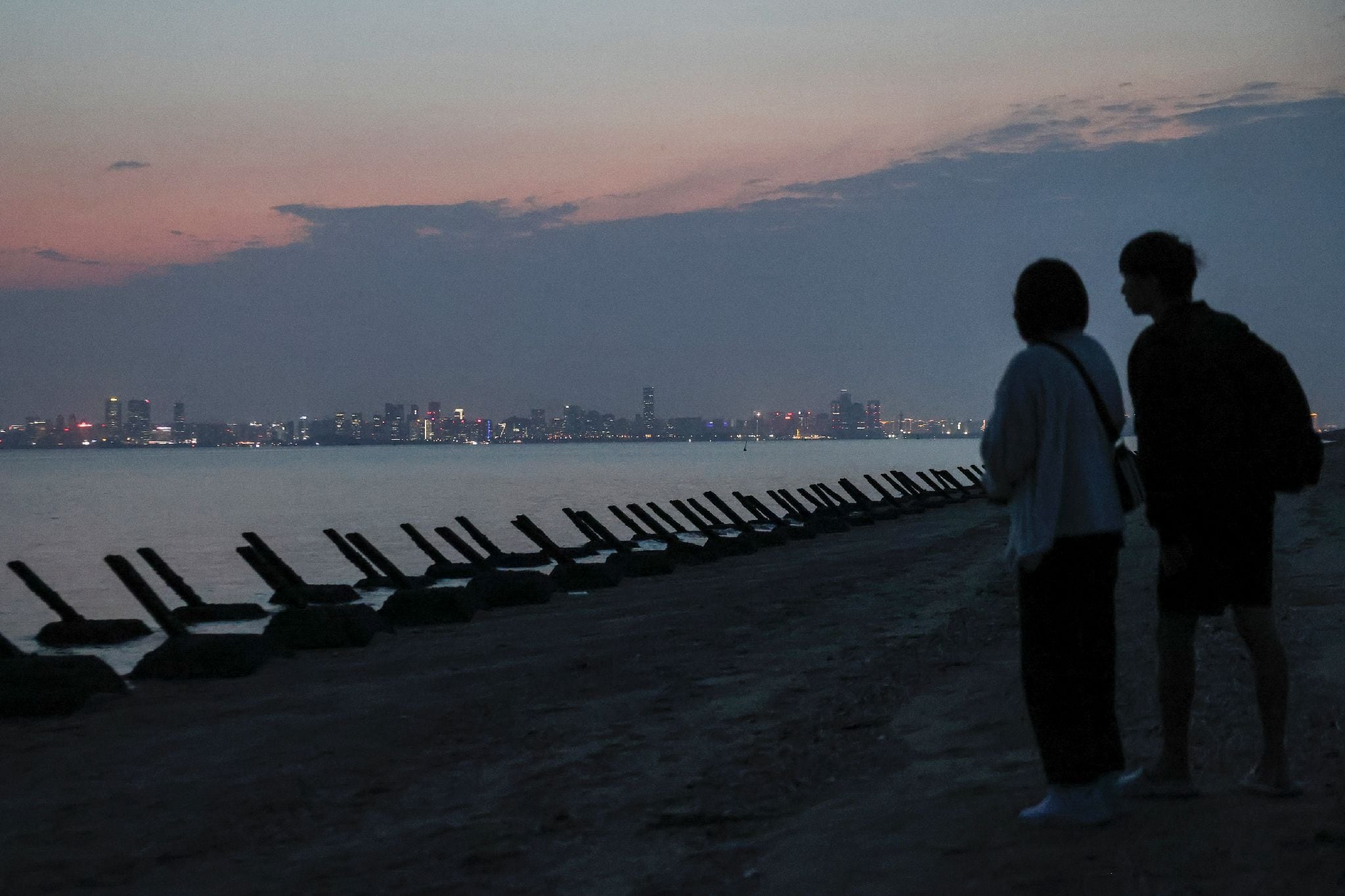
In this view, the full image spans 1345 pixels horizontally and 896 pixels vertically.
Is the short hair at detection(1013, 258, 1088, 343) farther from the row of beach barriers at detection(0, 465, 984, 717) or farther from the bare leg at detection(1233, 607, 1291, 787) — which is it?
the row of beach barriers at detection(0, 465, 984, 717)

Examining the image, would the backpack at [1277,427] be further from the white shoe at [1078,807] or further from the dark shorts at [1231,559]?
the white shoe at [1078,807]

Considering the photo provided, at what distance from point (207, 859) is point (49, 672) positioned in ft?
18.2

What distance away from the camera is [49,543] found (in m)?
53.7

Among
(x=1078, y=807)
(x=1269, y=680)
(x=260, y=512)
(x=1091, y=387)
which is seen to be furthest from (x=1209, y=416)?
(x=260, y=512)

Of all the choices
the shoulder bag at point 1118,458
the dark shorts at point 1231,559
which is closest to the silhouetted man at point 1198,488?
the dark shorts at point 1231,559

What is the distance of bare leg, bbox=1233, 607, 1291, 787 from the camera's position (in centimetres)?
452

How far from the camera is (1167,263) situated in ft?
15.5

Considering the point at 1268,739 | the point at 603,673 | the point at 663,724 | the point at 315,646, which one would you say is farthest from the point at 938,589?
the point at 1268,739

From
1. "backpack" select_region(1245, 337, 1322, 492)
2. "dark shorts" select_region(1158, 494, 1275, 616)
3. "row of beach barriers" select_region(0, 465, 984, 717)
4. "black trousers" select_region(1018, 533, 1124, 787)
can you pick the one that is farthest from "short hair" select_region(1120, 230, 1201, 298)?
"row of beach barriers" select_region(0, 465, 984, 717)

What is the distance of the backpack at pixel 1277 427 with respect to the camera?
14.9 ft

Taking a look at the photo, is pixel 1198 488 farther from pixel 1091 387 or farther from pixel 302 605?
pixel 302 605

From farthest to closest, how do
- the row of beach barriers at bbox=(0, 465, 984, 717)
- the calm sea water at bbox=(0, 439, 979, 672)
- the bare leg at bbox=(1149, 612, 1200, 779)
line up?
the calm sea water at bbox=(0, 439, 979, 672) < the row of beach barriers at bbox=(0, 465, 984, 717) < the bare leg at bbox=(1149, 612, 1200, 779)

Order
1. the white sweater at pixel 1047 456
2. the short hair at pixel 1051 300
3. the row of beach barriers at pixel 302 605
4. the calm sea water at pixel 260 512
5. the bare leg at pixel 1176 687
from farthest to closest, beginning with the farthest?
the calm sea water at pixel 260 512, the row of beach barriers at pixel 302 605, the bare leg at pixel 1176 687, the short hair at pixel 1051 300, the white sweater at pixel 1047 456

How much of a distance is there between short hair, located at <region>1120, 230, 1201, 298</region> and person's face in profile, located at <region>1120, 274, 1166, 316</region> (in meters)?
0.02
